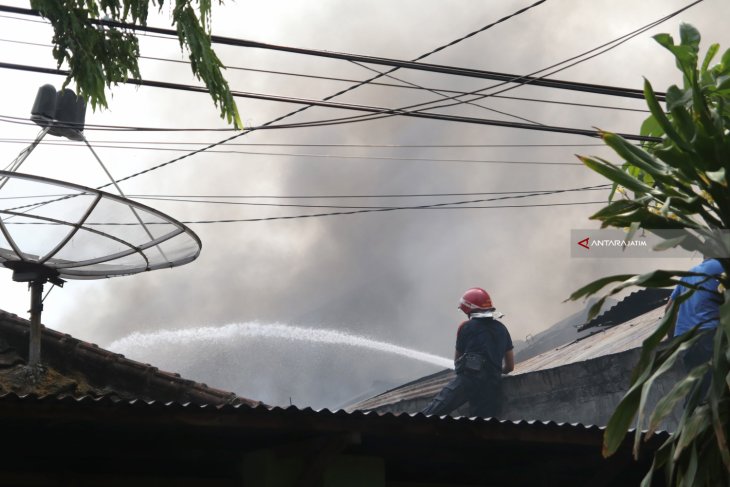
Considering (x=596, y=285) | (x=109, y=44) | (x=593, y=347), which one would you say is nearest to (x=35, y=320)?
(x=109, y=44)

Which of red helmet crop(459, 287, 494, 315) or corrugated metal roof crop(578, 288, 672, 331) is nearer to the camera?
red helmet crop(459, 287, 494, 315)

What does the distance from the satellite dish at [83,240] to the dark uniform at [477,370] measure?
3.12 m

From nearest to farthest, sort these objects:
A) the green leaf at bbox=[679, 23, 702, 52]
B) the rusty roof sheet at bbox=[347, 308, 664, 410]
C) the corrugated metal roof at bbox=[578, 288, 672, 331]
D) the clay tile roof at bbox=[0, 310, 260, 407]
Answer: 1. the green leaf at bbox=[679, 23, 702, 52]
2. the clay tile roof at bbox=[0, 310, 260, 407]
3. the rusty roof sheet at bbox=[347, 308, 664, 410]
4. the corrugated metal roof at bbox=[578, 288, 672, 331]

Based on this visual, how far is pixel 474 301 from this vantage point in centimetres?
1124

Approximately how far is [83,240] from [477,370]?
14.5 ft

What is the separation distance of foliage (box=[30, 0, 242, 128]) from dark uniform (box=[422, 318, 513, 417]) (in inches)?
169

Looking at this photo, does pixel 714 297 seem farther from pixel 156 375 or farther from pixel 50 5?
pixel 156 375

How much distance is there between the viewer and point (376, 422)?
6852 mm

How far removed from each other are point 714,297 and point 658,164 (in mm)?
985

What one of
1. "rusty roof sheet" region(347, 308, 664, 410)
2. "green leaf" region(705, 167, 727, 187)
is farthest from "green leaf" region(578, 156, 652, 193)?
"rusty roof sheet" region(347, 308, 664, 410)

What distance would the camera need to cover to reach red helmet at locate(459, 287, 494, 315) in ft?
36.8

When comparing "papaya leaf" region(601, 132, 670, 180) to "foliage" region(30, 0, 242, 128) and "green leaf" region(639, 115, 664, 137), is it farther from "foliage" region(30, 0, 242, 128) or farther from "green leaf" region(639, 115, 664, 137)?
"foliage" region(30, 0, 242, 128)

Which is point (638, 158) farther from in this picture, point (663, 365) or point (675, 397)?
point (675, 397)

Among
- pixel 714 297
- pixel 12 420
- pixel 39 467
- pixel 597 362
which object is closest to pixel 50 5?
pixel 12 420
